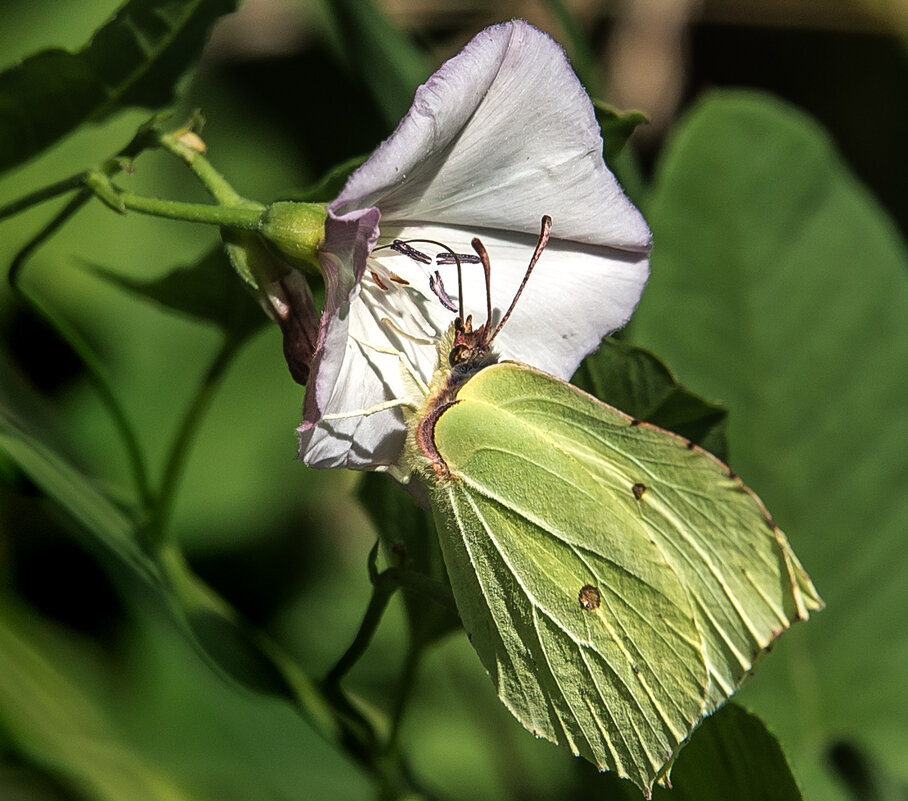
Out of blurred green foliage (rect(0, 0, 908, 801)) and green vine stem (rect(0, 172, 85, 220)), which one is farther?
blurred green foliage (rect(0, 0, 908, 801))

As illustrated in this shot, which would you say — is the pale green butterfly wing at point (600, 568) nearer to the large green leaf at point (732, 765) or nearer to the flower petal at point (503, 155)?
the large green leaf at point (732, 765)

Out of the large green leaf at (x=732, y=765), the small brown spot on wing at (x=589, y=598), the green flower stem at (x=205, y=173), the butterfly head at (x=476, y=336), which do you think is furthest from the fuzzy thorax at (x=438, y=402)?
the large green leaf at (x=732, y=765)

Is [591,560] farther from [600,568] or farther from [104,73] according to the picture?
[104,73]

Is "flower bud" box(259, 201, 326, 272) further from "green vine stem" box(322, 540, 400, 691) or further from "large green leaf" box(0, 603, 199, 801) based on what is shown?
"large green leaf" box(0, 603, 199, 801)

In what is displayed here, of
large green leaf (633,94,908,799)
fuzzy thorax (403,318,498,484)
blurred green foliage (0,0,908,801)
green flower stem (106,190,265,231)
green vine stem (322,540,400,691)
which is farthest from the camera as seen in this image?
large green leaf (633,94,908,799)

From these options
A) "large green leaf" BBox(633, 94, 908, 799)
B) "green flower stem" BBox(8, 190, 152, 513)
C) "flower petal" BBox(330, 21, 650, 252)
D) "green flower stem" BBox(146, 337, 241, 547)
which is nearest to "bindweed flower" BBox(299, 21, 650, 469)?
"flower petal" BBox(330, 21, 650, 252)

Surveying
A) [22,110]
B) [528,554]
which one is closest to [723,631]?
[528,554]

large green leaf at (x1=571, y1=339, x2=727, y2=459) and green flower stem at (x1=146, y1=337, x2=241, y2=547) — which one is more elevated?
green flower stem at (x1=146, y1=337, x2=241, y2=547)

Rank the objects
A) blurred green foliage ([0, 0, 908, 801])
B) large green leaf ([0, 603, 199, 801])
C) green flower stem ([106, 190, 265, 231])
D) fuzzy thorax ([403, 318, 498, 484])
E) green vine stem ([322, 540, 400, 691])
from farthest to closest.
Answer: large green leaf ([0, 603, 199, 801]) < blurred green foliage ([0, 0, 908, 801]) < fuzzy thorax ([403, 318, 498, 484]) < green vine stem ([322, 540, 400, 691]) < green flower stem ([106, 190, 265, 231])

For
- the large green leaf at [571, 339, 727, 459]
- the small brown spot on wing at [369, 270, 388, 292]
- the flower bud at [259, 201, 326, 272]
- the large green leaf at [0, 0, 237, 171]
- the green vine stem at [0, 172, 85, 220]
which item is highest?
the large green leaf at [0, 0, 237, 171]
